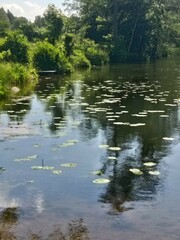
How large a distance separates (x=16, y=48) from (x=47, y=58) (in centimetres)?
275

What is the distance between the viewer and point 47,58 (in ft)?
107

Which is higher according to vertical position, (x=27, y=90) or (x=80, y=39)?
(x=80, y=39)

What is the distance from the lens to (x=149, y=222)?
5973 mm

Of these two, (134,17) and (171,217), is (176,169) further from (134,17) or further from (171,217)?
(134,17)

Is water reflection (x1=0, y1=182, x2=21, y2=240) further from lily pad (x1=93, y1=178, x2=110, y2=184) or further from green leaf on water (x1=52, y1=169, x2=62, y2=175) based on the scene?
lily pad (x1=93, y1=178, x2=110, y2=184)

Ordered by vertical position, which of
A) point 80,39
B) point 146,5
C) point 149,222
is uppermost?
point 146,5

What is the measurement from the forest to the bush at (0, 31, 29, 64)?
1296 mm

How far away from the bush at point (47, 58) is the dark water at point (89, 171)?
16561 mm

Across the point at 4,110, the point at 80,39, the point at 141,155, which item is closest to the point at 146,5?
the point at 80,39

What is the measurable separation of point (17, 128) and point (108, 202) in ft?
20.6

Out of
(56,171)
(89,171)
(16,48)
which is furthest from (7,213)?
(16,48)

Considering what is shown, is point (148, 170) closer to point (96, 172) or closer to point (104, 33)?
point (96, 172)

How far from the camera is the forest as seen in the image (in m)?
37.8

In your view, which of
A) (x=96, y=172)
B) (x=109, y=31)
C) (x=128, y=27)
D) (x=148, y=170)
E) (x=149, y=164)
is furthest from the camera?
(x=109, y=31)
